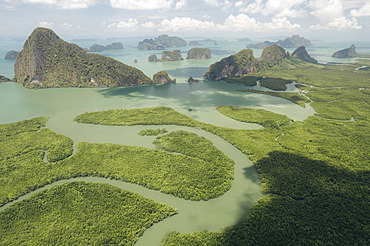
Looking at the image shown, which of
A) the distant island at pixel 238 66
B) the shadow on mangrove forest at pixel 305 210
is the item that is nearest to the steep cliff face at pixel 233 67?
the distant island at pixel 238 66

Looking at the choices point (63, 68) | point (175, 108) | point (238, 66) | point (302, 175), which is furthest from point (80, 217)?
point (238, 66)

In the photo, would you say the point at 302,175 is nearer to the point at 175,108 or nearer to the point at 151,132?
the point at 151,132

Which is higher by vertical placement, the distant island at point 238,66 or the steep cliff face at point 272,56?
the steep cliff face at point 272,56

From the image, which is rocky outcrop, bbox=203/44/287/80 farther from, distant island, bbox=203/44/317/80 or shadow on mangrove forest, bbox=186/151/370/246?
shadow on mangrove forest, bbox=186/151/370/246

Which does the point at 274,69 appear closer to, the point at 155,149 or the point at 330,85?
the point at 330,85

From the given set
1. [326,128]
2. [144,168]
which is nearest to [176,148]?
[144,168]

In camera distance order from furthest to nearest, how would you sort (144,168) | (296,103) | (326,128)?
(296,103), (326,128), (144,168)

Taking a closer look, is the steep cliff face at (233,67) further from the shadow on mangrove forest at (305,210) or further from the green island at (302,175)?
the shadow on mangrove forest at (305,210)
